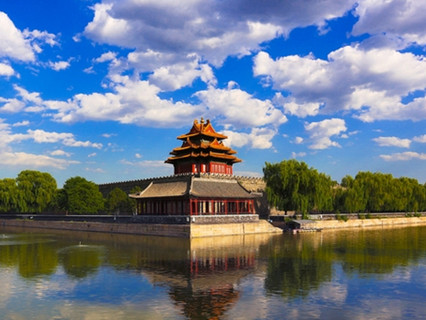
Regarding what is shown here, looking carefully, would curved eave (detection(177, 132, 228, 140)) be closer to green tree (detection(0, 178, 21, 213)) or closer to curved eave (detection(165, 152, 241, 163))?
curved eave (detection(165, 152, 241, 163))

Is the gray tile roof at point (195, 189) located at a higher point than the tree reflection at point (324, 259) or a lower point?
higher

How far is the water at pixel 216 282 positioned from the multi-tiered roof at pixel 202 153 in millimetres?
26819

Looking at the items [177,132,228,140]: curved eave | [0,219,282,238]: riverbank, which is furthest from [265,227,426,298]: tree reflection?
[177,132,228,140]: curved eave

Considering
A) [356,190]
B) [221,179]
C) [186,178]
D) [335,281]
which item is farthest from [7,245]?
[356,190]

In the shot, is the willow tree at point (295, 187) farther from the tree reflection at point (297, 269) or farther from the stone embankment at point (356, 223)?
the tree reflection at point (297, 269)

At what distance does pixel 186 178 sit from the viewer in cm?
5559

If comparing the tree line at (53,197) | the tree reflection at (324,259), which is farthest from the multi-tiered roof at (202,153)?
the tree reflection at (324,259)

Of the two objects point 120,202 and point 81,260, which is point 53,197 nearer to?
point 120,202

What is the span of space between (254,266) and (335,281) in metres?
6.23

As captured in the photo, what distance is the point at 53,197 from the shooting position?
3147 inches

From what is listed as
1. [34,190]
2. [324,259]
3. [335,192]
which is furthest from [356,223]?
[34,190]

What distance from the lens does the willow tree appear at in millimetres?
57562

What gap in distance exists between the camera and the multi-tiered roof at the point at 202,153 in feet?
210

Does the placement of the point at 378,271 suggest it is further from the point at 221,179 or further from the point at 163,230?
the point at 221,179
